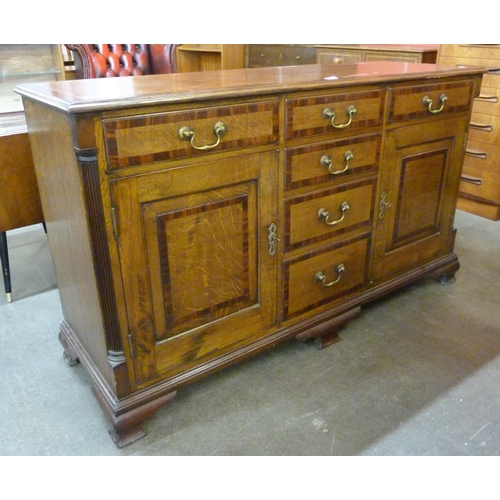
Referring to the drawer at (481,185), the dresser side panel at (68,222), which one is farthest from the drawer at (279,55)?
the dresser side panel at (68,222)

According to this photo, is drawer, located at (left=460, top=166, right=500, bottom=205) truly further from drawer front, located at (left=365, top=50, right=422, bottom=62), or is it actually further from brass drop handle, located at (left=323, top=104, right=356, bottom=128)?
brass drop handle, located at (left=323, top=104, right=356, bottom=128)

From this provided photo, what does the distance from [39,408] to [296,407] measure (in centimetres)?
74

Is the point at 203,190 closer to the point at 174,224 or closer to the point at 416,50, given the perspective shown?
the point at 174,224

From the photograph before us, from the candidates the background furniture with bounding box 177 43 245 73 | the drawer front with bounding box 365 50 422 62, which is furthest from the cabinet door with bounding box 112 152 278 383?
the background furniture with bounding box 177 43 245 73

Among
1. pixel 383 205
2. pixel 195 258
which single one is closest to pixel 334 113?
pixel 383 205

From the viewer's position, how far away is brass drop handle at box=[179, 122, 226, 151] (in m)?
1.10

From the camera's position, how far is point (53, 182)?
125cm

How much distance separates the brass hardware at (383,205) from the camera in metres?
1.61

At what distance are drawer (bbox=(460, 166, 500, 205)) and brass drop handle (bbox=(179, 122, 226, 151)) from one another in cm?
199

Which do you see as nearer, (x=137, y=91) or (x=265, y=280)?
(x=137, y=91)

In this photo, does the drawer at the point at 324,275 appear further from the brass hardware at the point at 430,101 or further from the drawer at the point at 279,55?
the drawer at the point at 279,55

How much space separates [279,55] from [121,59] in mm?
1104

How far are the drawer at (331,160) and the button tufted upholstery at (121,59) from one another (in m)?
2.40
